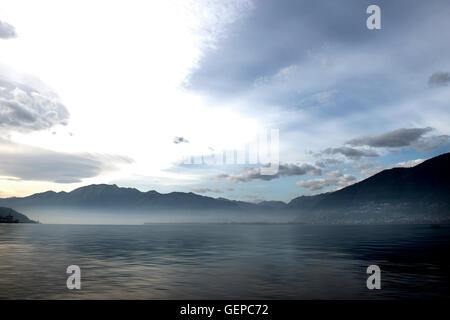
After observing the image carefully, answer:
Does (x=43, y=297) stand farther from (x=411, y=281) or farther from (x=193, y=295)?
(x=411, y=281)

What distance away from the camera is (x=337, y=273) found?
4956 cm

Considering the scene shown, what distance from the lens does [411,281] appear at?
42.8 metres
